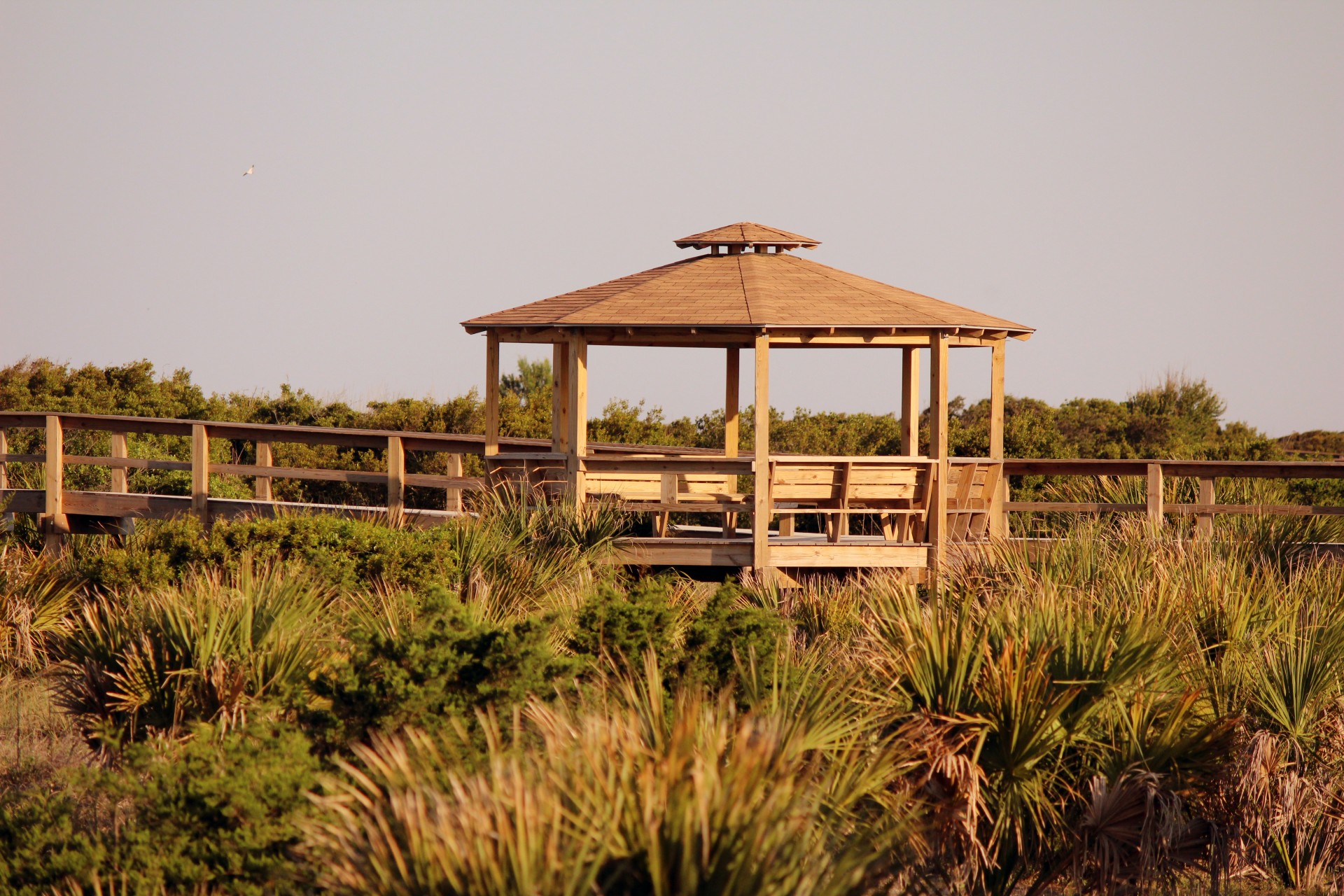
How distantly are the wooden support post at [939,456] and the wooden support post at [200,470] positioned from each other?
7.42m

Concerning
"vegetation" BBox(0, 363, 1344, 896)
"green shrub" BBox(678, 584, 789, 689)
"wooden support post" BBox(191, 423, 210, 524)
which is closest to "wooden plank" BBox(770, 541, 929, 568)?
"vegetation" BBox(0, 363, 1344, 896)

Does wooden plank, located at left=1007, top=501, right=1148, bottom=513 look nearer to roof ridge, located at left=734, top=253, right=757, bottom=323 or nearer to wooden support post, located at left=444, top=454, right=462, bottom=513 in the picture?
roof ridge, located at left=734, top=253, right=757, bottom=323

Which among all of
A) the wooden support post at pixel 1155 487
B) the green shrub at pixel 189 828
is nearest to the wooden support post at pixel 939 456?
the wooden support post at pixel 1155 487

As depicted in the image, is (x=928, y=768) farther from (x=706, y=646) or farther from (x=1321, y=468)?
(x=1321, y=468)

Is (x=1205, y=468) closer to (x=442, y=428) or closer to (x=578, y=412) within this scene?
(x=578, y=412)

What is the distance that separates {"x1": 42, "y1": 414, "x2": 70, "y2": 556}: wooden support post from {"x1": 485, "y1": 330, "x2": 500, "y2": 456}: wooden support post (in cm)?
479

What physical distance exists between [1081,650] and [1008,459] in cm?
697

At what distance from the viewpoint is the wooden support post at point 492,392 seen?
1412cm

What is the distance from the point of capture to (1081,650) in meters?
7.13

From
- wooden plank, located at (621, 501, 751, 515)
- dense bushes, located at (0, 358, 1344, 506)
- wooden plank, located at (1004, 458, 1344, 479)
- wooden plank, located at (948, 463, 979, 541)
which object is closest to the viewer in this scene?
wooden plank, located at (1004, 458, 1344, 479)

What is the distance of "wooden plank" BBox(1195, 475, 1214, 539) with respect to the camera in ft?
40.7

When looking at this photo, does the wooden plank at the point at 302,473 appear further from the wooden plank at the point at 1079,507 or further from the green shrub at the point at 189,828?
the green shrub at the point at 189,828

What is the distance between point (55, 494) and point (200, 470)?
7.02 feet

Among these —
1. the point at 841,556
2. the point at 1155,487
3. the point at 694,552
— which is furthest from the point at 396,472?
the point at 1155,487
